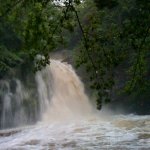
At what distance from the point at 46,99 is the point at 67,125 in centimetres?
417

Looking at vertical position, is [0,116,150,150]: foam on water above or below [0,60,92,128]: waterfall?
A: below

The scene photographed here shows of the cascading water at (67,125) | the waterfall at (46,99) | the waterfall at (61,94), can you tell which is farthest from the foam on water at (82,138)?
the waterfall at (61,94)

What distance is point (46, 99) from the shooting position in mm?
21266

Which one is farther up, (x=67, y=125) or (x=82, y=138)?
(x=67, y=125)

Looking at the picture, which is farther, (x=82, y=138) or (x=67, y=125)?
(x=67, y=125)

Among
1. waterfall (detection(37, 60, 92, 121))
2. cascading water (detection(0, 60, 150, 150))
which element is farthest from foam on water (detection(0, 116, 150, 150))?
waterfall (detection(37, 60, 92, 121))

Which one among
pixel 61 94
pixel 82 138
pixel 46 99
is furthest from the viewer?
pixel 61 94

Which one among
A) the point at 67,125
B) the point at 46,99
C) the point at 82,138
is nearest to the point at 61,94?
the point at 46,99

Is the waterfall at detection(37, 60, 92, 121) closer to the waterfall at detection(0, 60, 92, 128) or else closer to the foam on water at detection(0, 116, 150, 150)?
the waterfall at detection(0, 60, 92, 128)

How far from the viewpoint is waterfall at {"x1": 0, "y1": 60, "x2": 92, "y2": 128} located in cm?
1892

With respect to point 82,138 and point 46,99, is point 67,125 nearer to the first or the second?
point 82,138

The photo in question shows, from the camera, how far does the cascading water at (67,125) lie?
12517 mm

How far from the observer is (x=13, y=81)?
19375mm

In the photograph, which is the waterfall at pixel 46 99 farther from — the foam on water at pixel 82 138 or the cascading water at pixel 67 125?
the foam on water at pixel 82 138
